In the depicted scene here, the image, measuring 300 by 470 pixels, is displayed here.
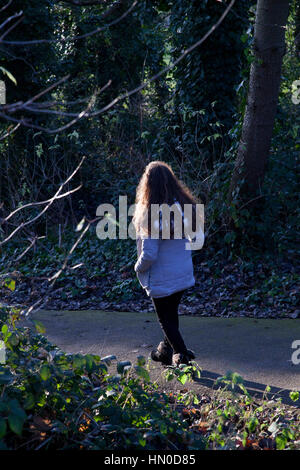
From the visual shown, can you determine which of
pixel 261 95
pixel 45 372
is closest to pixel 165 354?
pixel 45 372

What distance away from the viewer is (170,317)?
4.96 m

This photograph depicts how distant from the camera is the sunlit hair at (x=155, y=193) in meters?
4.83

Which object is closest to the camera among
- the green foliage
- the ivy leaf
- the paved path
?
the ivy leaf

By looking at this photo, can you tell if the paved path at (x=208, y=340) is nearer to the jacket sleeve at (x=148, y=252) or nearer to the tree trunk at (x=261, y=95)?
the jacket sleeve at (x=148, y=252)

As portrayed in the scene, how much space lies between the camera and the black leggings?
4.92 metres

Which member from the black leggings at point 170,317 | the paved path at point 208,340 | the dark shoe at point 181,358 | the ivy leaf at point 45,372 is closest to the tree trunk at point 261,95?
the paved path at point 208,340

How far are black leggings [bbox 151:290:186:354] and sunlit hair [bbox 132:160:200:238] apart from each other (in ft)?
1.94

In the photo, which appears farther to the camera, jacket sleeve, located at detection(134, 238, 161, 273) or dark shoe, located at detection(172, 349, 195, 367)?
dark shoe, located at detection(172, 349, 195, 367)

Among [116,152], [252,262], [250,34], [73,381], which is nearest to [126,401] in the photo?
[73,381]

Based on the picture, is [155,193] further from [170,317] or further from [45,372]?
[45,372]

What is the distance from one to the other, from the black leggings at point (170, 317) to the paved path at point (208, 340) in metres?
0.33

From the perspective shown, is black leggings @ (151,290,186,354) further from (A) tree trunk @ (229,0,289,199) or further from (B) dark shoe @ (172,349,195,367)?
(A) tree trunk @ (229,0,289,199)

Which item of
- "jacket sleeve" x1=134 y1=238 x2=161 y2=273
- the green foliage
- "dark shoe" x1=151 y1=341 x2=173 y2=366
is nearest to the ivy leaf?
the green foliage
